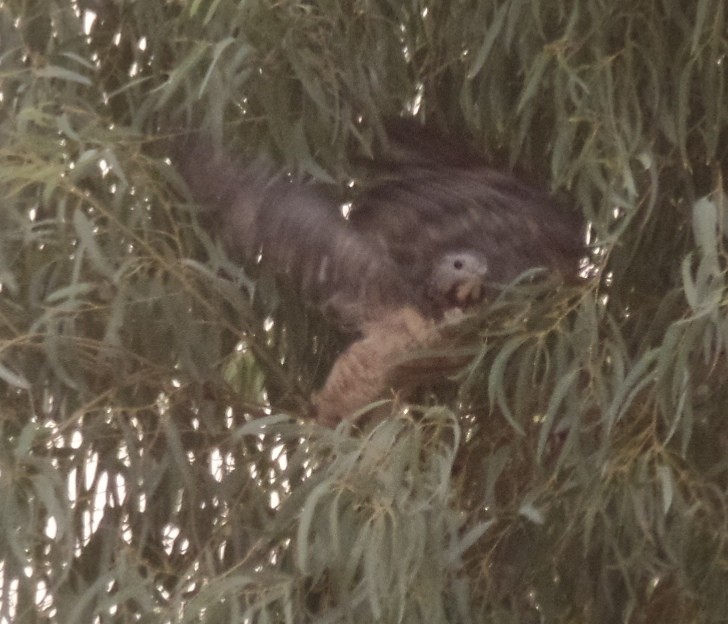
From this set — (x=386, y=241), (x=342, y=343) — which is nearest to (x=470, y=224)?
(x=386, y=241)

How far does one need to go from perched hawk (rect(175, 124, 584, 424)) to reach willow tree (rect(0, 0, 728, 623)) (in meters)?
0.03

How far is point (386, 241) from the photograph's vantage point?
118cm

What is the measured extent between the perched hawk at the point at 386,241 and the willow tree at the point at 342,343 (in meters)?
0.03

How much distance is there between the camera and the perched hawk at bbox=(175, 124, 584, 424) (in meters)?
1.17

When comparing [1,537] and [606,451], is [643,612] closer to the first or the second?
[606,451]

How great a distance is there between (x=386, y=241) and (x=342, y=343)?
6.7 inches

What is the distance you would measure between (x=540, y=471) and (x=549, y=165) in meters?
0.34

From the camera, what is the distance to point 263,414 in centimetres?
127

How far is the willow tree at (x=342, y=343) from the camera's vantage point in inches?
43.3

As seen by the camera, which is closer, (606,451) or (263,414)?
(606,451)

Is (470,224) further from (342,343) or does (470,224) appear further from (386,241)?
(342,343)

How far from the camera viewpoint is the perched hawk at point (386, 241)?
1.17 metres

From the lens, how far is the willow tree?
1099 mm

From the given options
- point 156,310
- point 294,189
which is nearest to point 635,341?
point 294,189
